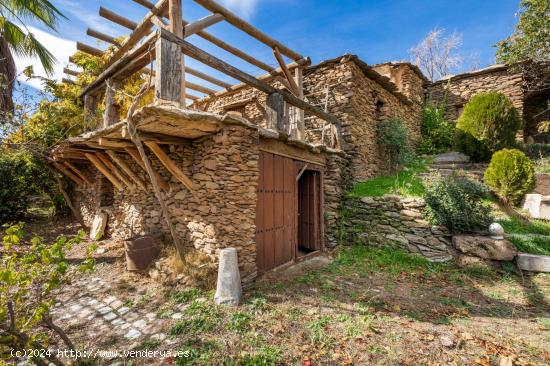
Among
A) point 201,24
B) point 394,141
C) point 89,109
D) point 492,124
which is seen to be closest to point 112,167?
point 89,109

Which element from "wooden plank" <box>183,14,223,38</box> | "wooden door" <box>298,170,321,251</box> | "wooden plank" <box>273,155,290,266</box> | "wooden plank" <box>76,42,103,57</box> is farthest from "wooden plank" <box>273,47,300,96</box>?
"wooden plank" <box>76,42,103,57</box>

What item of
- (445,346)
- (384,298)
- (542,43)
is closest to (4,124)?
(384,298)

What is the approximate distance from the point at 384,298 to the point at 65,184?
10245 mm

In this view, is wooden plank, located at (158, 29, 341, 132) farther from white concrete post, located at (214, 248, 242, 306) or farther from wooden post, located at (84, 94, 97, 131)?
wooden post, located at (84, 94, 97, 131)

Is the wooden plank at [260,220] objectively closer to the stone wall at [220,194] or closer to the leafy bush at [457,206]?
the stone wall at [220,194]

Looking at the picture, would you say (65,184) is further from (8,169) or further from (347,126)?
(347,126)

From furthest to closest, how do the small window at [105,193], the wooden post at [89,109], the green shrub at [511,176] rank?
the small window at [105,193] < the wooden post at [89,109] < the green shrub at [511,176]

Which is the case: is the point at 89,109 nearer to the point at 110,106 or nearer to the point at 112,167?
the point at 110,106

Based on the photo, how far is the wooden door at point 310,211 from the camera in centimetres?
659

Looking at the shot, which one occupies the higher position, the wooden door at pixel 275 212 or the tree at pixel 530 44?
the tree at pixel 530 44

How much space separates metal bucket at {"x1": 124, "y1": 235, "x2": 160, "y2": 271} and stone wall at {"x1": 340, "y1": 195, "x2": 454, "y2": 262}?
4.70 metres

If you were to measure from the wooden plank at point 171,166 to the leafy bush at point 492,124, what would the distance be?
932cm

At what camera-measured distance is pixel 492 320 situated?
346 cm

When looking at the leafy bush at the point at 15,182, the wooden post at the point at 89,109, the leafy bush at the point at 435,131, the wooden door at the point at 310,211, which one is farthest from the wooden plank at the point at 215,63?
the leafy bush at the point at 435,131
